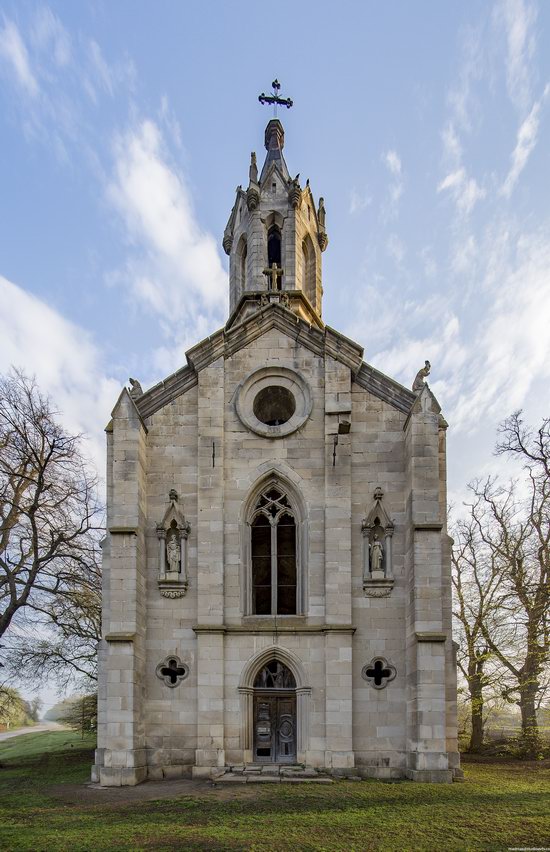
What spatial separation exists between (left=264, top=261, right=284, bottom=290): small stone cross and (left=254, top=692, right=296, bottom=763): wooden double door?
12.4 meters

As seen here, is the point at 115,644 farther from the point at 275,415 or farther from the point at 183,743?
the point at 275,415

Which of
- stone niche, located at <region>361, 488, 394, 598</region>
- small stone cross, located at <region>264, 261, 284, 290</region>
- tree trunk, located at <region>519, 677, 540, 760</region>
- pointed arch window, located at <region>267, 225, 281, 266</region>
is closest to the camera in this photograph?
stone niche, located at <region>361, 488, 394, 598</region>

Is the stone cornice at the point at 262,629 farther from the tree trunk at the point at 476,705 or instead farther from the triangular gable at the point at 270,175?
the triangular gable at the point at 270,175

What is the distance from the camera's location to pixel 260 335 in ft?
64.9

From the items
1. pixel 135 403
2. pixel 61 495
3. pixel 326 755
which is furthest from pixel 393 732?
pixel 61 495

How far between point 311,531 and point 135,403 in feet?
18.7

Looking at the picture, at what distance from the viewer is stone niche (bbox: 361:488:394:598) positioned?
59.3 feet

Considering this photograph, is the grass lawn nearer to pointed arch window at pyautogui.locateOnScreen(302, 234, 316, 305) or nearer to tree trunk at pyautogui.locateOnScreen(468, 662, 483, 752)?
tree trunk at pyautogui.locateOnScreen(468, 662, 483, 752)

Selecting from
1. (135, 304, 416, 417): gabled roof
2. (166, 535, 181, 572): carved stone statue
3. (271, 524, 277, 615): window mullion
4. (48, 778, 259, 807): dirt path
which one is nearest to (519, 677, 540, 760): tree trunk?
(271, 524, 277, 615): window mullion

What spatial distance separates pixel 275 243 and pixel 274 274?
103 inches

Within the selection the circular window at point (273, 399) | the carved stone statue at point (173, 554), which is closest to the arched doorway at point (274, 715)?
the carved stone statue at point (173, 554)

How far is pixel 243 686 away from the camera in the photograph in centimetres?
1766

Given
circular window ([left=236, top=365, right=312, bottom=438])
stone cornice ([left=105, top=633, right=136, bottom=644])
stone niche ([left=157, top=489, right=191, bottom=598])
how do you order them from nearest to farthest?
stone cornice ([left=105, top=633, right=136, bottom=644]), stone niche ([left=157, top=489, right=191, bottom=598]), circular window ([left=236, top=365, right=312, bottom=438])

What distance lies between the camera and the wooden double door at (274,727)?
58.0 ft
